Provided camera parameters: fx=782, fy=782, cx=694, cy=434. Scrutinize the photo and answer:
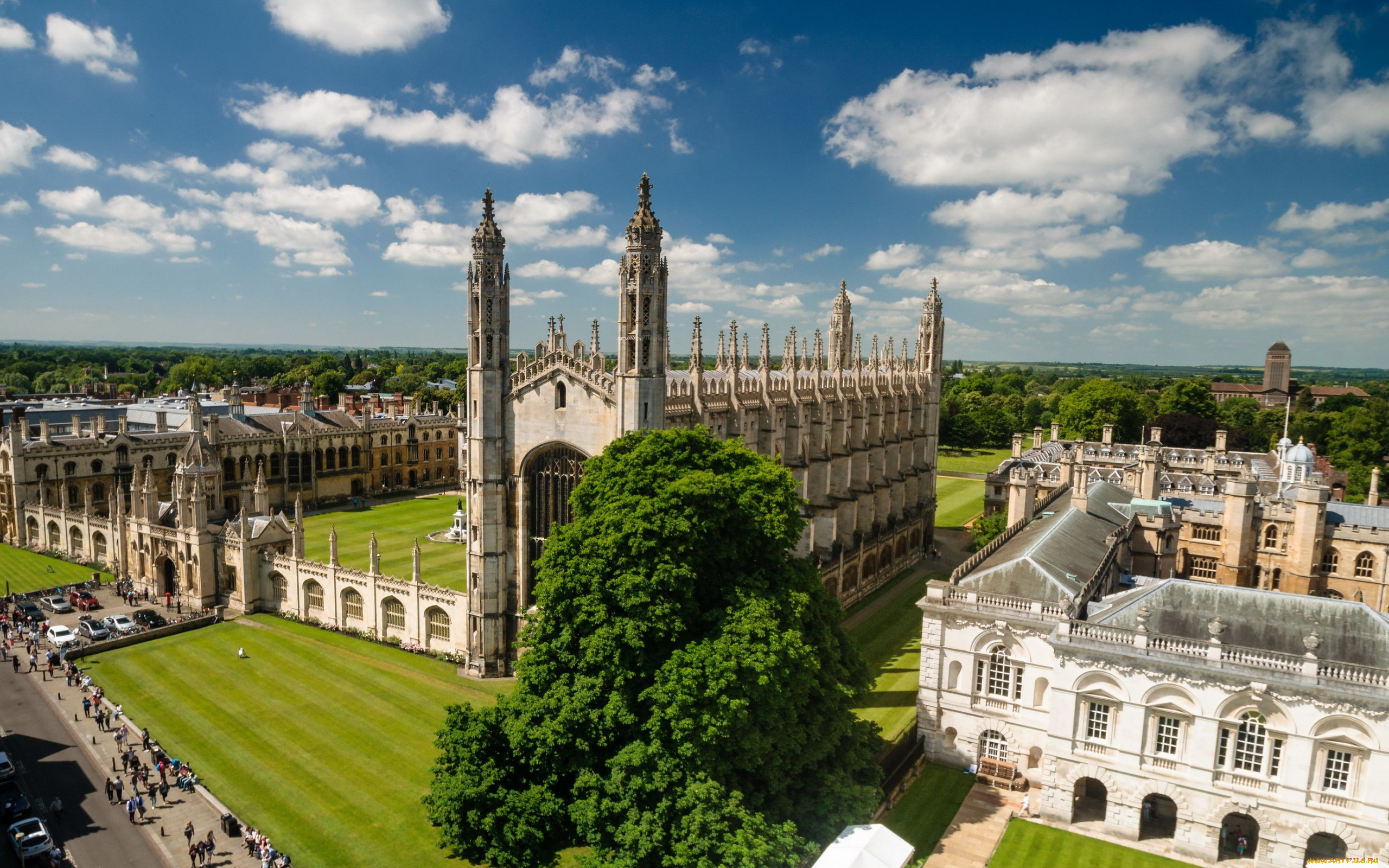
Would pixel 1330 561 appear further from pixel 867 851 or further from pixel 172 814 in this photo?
pixel 172 814

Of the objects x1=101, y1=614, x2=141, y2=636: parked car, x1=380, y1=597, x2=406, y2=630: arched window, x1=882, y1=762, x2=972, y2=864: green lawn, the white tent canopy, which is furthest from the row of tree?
x1=101, y1=614, x2=141, y2=636: parked car

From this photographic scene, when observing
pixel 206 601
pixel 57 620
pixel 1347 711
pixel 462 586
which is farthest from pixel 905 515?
pixel 57 620

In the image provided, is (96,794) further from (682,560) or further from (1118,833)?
(1118,833)

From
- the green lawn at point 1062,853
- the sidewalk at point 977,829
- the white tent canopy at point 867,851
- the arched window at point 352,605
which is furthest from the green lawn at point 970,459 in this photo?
the white tent canopy at point 867,851

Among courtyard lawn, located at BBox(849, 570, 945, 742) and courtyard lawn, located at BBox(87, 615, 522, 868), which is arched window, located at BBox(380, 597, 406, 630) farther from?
courtyard lawn, located at BBox(849, 570, 945, 742)

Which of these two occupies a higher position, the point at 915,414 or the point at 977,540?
the point at 915,414

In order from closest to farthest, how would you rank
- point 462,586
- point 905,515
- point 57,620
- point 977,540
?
point 57,620 < point 462,586 < point 977,540 < point 905,515

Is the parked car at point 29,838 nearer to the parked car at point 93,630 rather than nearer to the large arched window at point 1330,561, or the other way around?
the parked car at point 93,630

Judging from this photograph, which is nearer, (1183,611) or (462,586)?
(1183,611)
